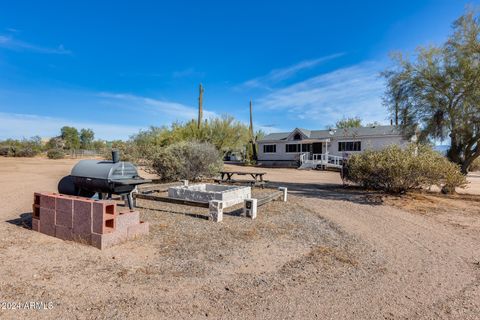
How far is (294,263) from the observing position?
4.14 meters

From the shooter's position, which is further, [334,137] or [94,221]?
[334,137]

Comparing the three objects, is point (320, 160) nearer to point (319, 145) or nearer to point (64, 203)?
point (319, 145)

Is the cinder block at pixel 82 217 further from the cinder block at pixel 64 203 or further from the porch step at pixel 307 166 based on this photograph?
the porch step at pixel 307 166

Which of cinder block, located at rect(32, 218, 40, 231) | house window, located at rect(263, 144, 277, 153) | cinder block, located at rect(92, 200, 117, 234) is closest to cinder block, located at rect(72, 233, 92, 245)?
cinder block, located at rect(92, 200, 117, 234)

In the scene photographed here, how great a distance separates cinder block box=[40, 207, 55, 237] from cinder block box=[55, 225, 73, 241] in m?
0.13

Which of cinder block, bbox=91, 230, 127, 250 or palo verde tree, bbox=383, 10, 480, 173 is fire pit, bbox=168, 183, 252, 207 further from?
palo verde tree, bbox=383, 10, 480, 173

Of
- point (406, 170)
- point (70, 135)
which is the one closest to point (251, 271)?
point (406, 170)

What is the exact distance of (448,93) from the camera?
11.6 metres

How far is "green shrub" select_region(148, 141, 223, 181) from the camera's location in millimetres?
13422

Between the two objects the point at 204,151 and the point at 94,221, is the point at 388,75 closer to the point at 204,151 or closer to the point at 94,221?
the point at 204,151

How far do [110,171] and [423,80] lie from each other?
43.9 ft

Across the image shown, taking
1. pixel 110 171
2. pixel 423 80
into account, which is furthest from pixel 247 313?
pixel 423 80

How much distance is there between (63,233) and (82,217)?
23.4 inches

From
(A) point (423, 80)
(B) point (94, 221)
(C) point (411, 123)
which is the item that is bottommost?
(B) point (94, 221)
